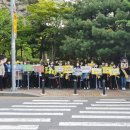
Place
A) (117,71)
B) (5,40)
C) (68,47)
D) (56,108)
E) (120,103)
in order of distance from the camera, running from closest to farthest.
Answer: (56,108) → (120,103) → (117,71) → (68,47) → (5,40)

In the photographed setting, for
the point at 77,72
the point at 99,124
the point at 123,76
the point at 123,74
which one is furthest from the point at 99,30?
the point at 99,124

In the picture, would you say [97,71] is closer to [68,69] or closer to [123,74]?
[123,74]

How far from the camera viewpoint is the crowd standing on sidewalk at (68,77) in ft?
79.1

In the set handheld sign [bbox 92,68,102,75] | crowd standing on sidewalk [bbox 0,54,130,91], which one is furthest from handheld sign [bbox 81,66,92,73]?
handheld sign [bbox 92,68,102,75]

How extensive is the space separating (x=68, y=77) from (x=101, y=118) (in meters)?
11.3

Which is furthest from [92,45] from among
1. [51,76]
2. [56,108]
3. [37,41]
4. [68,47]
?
[56,108]

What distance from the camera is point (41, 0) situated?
97.8 ft

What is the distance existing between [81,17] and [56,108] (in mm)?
11883

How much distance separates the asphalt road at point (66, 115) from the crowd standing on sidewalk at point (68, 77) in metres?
4.81

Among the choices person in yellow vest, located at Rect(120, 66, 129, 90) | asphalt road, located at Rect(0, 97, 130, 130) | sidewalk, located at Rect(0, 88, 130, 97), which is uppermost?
person in yellow vest, located at Rect(120, 66, 129, 90)

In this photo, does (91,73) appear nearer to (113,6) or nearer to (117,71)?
(117,71)

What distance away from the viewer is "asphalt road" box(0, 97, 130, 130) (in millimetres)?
11930

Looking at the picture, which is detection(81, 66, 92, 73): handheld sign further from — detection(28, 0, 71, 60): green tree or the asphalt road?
detection(28, 0, 71, 60): green tree

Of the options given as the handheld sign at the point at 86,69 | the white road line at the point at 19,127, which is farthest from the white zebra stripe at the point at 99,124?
the handheld sign at the point at 86,69
